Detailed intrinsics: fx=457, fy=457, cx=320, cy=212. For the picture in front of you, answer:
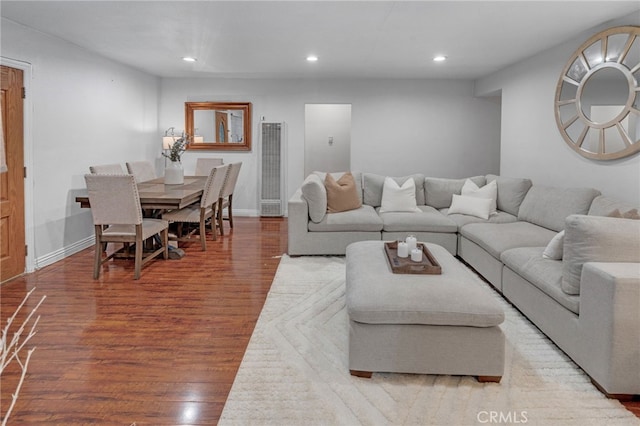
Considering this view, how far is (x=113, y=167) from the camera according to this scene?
5.23 meters

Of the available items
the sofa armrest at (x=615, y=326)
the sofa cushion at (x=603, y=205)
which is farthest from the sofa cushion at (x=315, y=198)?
the sofa armrest at (x=615, y=326)

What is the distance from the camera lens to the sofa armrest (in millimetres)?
2084

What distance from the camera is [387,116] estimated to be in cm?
750

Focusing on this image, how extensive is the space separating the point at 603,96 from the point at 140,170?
5.28 meters

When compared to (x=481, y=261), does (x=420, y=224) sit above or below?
above

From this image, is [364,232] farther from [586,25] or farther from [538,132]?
[586,25]

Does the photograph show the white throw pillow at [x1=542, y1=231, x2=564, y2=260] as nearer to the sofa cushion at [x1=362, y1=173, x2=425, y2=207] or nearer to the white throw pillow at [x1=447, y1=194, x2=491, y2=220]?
the white throw pillow at [x1=447, y1=194, x2=491, y2=220]

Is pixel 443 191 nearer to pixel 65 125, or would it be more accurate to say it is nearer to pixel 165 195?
pixel 165 195

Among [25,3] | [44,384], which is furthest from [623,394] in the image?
[25,3]

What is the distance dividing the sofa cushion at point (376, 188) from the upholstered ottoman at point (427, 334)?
128 inches

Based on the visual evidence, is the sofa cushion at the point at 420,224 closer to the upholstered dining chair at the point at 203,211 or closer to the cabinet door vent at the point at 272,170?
the upholstered dining chair at the point at 203,211

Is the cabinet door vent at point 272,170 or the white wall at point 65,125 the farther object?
the cabinet door vent at point 272,170

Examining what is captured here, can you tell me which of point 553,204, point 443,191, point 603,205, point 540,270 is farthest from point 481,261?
point 443,191

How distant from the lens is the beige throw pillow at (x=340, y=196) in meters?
5.10
